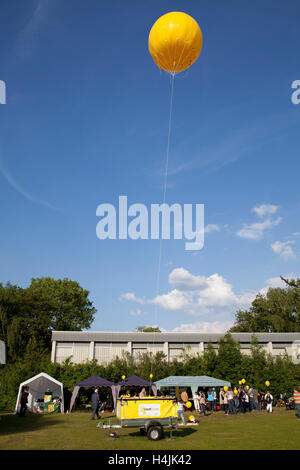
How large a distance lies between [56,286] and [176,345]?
26382 millimetres

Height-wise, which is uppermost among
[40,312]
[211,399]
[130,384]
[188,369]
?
[40,312]

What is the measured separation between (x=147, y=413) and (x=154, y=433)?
61 centimetres

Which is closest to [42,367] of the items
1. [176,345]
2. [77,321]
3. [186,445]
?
[176,345]

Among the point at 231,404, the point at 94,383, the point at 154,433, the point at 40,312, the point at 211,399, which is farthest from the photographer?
the point at 40,312

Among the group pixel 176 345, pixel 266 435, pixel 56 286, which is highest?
pixel 56 286

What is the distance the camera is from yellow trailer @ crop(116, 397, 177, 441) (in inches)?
448

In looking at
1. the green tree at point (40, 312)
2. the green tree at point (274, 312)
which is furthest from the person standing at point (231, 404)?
the green tree at point (274, 312)

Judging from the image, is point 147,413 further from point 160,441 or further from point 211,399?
point 211,399

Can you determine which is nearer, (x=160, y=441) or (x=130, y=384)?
(x=160, y=441)

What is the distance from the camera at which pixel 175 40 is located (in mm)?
11930

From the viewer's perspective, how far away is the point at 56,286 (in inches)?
2202

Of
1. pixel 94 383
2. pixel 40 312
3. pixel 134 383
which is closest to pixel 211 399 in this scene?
pixel 134 383

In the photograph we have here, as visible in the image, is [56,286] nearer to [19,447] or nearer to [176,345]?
[176,345]

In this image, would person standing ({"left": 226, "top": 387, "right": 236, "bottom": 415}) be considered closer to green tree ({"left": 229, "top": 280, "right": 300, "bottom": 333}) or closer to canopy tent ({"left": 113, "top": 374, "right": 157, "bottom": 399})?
canopy tent ({"left": 113, "top": 374, "right": 157, "bottom": 399})
